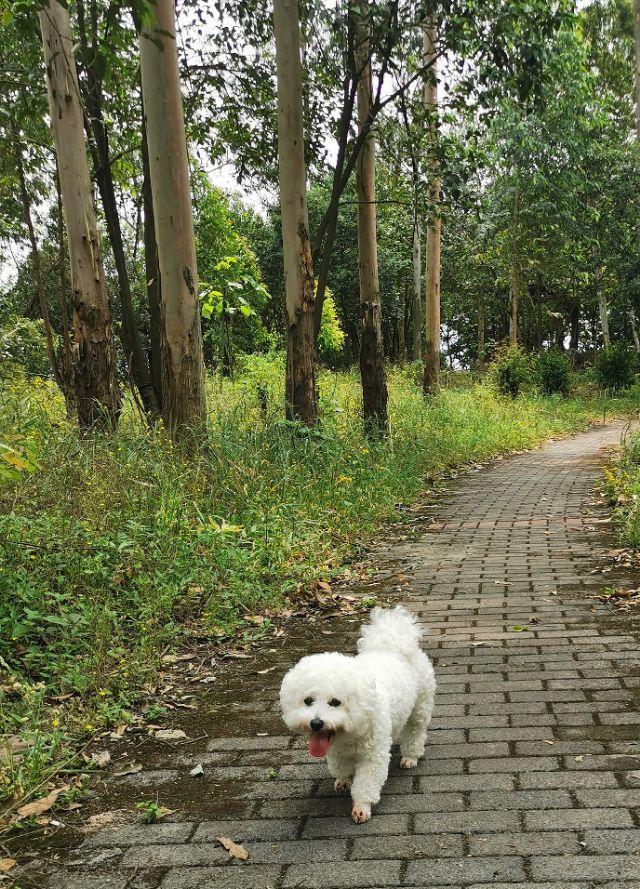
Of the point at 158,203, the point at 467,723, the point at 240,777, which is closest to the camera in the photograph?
the point at 240,777

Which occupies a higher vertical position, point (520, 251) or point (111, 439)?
point (520, 251)

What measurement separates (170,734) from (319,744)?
53.6 inches

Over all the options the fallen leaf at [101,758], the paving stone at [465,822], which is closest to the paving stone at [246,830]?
the paving stone at [465,822]

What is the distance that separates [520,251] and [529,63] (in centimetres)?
1749

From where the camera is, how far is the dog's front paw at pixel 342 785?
3.22m

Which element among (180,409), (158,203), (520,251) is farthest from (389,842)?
(520,251)

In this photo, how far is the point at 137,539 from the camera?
18.7 feet

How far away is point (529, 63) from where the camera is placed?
9922 millimetres

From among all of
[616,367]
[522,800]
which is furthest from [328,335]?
[522,800]

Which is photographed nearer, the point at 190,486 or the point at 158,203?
the point at 190,486

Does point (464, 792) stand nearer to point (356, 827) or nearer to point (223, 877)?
point (356, 827)

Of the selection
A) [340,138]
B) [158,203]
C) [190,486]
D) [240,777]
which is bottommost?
[240,777]

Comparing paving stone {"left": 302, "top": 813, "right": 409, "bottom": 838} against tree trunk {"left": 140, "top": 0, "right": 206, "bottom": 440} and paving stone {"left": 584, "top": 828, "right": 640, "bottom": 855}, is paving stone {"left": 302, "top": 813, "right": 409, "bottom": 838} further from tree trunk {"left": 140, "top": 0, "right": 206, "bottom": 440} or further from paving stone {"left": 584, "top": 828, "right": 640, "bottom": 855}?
tree trunk {"left": 140, "top": 0, "right": 206, "bottom": 440}

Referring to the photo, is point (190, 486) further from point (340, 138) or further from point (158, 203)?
point (340, 138)
